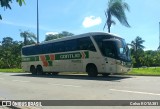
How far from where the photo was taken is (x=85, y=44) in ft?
84.8

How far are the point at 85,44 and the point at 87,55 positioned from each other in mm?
894

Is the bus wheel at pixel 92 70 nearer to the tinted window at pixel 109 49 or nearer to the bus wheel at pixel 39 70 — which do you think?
the tinted window at pixel 109 49

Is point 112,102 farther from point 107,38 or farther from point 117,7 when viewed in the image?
point 117,7

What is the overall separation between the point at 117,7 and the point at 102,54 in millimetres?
18294

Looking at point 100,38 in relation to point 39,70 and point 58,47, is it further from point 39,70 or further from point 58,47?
point 39,70

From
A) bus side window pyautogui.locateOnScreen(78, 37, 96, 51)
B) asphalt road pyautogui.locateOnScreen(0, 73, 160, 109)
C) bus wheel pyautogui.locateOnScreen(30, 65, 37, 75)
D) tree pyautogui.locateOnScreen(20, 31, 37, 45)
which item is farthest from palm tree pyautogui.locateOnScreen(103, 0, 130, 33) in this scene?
tree pyautogui.locateOnScreen(20, 31, 37, 45)

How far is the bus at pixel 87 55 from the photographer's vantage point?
932 inches

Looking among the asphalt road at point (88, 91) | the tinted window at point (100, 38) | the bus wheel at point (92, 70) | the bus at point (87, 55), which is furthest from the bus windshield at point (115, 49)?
the asphalt road at point (88, 91)

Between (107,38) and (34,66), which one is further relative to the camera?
(34,66)

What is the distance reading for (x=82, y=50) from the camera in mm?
26188

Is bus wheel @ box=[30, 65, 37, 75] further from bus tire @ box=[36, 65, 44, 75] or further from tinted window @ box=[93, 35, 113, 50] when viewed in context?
tinted window @ box=[93, 35, 113, 50]

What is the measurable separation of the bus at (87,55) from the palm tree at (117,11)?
12.2 metres

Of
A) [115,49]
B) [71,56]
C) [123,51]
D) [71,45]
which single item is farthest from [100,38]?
[71,56]

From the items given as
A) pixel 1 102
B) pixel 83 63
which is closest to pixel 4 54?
pixel 83 63
